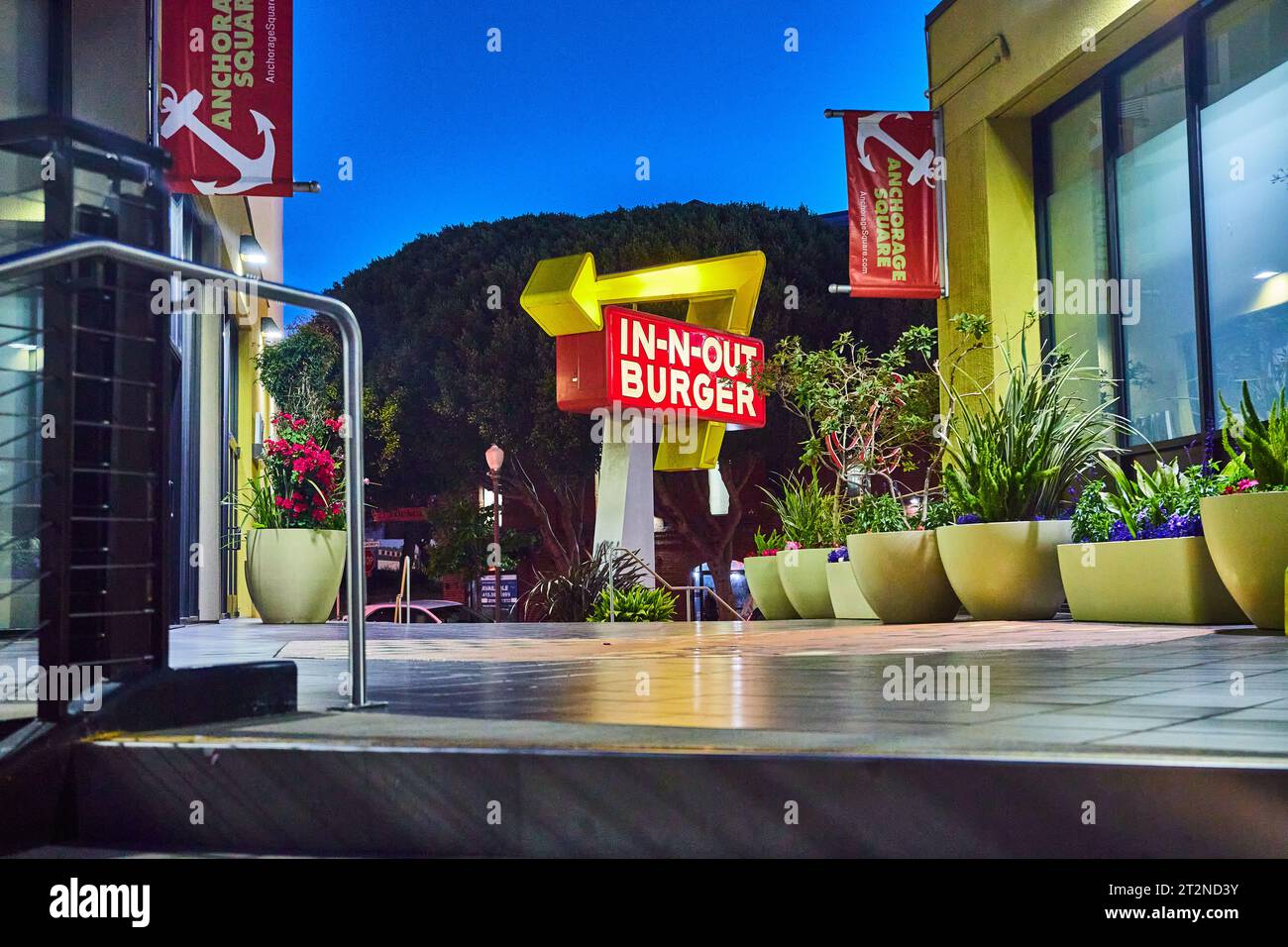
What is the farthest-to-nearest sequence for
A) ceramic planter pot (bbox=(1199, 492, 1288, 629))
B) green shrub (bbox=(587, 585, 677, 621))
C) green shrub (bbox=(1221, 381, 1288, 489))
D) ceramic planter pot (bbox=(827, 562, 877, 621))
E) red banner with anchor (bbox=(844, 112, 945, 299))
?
green shrub (bbox=(587, 585, 677, 621)) → red banner with anchor (bbox=(844, 112, 945, 299)) → ceramic planter pot (bbox=(827, 562, 877, 621)) → green shrub (bbox=(1221, 381, 1288, 489)) → ceramic planter pot (bbox=(1199, 492, 1288, 629))

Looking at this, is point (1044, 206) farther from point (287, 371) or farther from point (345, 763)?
point (287, 371)

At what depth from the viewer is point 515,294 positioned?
2656cm

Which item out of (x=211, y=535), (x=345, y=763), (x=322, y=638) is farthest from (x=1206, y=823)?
(x=211, y=535)

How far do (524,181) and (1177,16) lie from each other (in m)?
51.7

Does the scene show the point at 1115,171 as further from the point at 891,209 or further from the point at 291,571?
the point at 291,571

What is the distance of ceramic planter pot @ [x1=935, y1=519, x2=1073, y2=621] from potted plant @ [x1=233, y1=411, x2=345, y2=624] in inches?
196

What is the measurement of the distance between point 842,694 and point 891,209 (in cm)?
830

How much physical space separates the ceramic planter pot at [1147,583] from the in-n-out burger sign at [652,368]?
7639 millimetres

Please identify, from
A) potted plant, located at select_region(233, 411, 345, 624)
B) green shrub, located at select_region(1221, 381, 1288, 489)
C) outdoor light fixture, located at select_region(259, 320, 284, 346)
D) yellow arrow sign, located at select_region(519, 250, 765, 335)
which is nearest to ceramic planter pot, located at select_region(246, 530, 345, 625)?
potted plant, located at select_region(233, 411, 345, 624)

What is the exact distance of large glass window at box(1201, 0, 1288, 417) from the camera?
7.59 meters

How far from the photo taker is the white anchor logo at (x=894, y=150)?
10531 mm

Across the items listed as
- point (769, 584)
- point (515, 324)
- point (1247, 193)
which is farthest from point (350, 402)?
point (515, 324)

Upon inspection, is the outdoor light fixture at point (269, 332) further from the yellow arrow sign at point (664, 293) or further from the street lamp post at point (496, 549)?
the yellow arrow sign at point (664, 293)

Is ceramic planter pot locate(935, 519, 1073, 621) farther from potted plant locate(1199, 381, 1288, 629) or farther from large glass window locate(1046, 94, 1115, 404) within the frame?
large glass window locate(1046, 94, 1115, 404)
